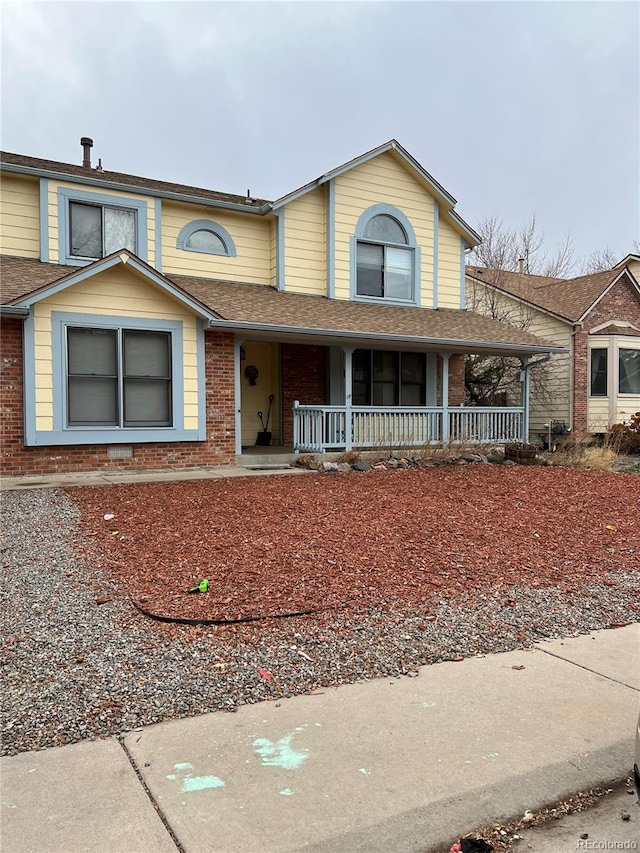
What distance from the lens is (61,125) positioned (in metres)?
→ 17.2

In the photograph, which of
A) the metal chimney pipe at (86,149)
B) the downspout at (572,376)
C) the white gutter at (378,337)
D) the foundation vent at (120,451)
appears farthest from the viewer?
the downspout at (572,376)

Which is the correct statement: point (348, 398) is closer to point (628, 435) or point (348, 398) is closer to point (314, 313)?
point (314, 313)

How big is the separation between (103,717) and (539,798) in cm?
194

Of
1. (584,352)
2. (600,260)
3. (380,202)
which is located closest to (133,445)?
(380,202)

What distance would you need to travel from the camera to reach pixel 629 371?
20.1 meters

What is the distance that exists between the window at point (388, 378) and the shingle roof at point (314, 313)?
1.23 m

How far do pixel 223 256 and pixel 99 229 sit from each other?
2704 mm

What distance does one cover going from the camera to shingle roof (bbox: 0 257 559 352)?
11.2 meters

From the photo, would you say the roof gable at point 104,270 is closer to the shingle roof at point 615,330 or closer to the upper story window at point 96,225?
the upper story window at point 96,225

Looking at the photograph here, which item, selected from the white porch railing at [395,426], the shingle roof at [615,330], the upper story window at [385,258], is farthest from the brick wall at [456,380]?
the shingle roof at [615,330]

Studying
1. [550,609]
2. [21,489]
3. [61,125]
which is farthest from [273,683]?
[61,125]

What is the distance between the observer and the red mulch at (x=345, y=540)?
465 centimetres

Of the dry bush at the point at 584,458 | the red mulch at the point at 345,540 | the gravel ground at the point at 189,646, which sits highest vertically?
the dry bush at the point at 584,458

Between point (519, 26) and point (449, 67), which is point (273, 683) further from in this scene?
point (449, 67)
